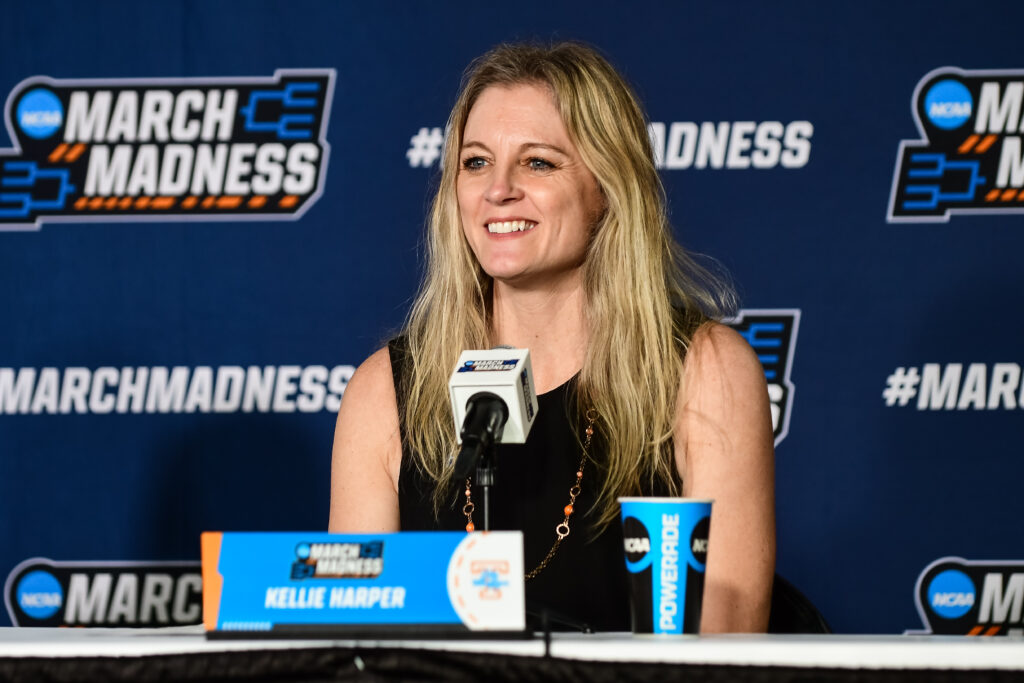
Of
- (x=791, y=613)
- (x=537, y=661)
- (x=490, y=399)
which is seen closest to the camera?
(x=537, y=661)

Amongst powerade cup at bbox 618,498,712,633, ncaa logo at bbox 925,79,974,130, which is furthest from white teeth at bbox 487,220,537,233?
ncaa logo at bbox 925,79,974,130

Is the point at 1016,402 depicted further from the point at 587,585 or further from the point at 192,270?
the point at 192,270

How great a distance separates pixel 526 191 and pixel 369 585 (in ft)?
3.36

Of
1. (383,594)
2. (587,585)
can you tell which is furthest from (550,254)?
(383,594)

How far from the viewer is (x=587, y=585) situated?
5.82 ft

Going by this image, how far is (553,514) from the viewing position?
6.05 ft

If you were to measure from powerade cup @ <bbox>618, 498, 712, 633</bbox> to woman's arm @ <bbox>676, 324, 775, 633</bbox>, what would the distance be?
1.41ft

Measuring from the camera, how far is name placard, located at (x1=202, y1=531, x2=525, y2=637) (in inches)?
39.8

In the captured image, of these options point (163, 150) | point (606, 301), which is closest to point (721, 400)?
point (606, 301)

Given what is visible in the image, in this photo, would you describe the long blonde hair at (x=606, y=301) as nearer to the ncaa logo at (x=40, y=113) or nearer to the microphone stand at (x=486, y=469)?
the microphone stand at (x=486, y=469)

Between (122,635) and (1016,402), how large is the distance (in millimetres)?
2292

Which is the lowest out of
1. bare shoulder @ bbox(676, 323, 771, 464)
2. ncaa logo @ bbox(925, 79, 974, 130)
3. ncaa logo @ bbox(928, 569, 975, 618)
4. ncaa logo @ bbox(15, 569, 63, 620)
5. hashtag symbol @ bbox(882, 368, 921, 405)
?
ncaa logo @ bbox(15, 569, 63, 620)

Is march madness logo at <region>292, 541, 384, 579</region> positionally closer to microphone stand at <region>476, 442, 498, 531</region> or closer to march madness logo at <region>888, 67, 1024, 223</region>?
microphone stand at <region>476, 442, 498, 531</region>

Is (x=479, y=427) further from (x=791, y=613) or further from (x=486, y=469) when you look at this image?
(x=791, y=613)
